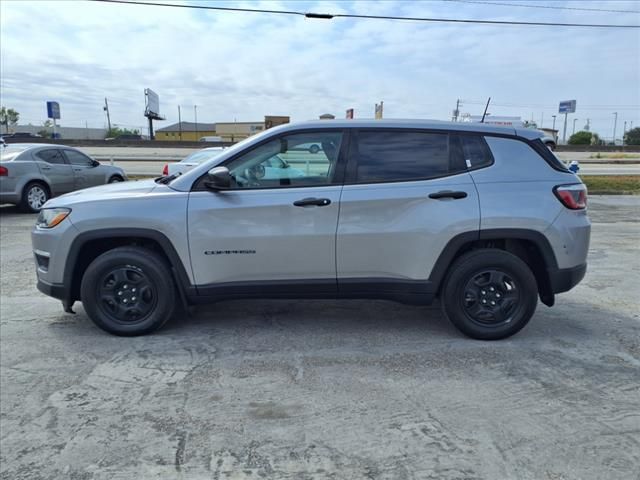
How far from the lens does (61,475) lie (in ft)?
8.15

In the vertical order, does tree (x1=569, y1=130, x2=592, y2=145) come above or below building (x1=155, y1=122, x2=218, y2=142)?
below

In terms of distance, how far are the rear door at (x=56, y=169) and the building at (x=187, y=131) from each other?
321 feet

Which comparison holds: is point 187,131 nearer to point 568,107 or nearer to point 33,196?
point 568,107

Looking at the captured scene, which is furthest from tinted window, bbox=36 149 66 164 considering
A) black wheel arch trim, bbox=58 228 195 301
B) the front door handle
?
the front door handle

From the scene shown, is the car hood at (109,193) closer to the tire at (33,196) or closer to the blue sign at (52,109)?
the tire at (33,196)

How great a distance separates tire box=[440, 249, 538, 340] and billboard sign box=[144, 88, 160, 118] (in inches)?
2939

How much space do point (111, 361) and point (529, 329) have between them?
11.5ft

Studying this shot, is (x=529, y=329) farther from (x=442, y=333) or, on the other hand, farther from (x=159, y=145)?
(x=159, y=145)

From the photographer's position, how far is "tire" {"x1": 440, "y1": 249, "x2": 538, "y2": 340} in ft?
Answer: 13.1

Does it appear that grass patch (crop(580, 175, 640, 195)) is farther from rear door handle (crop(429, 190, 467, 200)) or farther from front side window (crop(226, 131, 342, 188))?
front side window (crop(226, 131, 342, 188))

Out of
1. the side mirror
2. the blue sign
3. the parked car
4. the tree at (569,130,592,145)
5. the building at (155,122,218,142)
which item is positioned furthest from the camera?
the building at (155,122,218,142)

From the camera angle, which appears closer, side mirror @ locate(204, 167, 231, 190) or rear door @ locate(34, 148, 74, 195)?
side mirror @ locate(204, 167, 231, 190)

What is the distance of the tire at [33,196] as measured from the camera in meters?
10.6

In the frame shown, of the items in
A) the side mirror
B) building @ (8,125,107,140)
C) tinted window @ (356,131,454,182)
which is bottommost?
the side mirror
